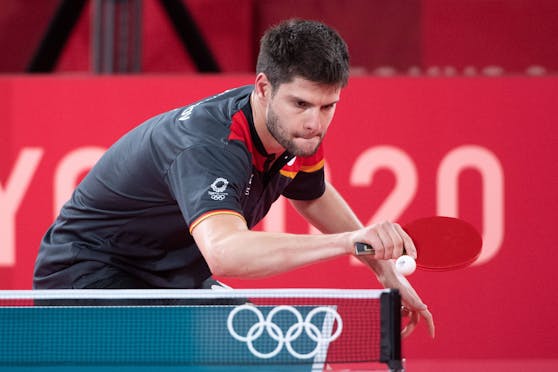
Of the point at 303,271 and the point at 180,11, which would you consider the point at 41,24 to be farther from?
the point at 303,271

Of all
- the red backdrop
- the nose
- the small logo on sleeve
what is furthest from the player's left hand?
the red backdrop

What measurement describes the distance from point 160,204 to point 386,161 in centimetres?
246

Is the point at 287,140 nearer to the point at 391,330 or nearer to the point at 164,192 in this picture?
the point at 164,192

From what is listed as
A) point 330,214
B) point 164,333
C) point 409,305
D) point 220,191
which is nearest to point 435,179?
point 330,214

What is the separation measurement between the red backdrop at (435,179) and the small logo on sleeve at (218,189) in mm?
2583

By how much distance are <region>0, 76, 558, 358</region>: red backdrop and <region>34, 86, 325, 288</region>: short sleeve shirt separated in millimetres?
1925

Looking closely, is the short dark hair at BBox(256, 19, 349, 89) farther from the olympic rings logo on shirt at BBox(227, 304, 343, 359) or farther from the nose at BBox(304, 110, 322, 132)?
the olympic rings logo on shirt at BBox(227, 304, 343, 359)

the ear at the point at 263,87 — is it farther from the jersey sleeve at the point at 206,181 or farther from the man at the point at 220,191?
the jersey sleeve at the point at 206,181

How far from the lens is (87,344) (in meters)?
2.76

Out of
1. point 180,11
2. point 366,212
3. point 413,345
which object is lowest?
point 413,345

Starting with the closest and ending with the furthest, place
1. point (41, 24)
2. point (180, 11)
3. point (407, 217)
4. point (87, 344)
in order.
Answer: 1. point (87, 344)
2. point (407, 217)
3. point (180, 11)
4. point (41, 24)

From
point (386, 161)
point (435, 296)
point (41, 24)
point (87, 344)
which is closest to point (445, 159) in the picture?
point (386, 161)

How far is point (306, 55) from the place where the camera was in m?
2.90

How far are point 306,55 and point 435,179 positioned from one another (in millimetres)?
2615
